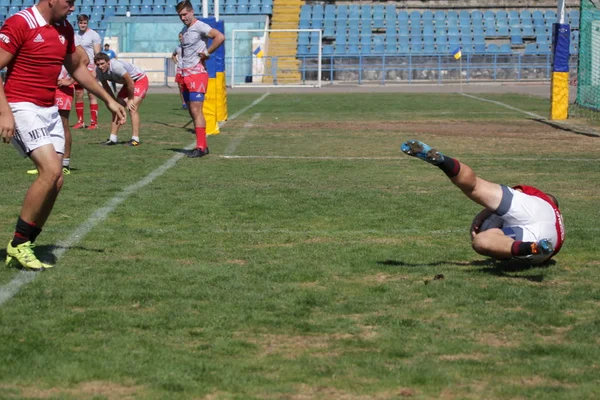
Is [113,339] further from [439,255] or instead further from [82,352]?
[439,255]

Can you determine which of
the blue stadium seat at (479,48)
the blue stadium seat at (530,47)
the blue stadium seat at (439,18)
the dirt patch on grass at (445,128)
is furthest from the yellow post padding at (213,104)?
the blue stadium seat at (439,18)

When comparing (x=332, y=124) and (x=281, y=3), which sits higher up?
(x=281, y=3)

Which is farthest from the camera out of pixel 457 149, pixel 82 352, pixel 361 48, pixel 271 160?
pixel 361 48

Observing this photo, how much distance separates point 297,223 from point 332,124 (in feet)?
40.8

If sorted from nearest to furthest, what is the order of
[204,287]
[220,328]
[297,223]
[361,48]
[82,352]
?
[82,352] → [220,328] → [204,287] → [297,223] → [361,48]

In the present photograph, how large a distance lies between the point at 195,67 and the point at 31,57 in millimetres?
7530

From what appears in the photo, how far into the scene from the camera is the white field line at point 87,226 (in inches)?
247

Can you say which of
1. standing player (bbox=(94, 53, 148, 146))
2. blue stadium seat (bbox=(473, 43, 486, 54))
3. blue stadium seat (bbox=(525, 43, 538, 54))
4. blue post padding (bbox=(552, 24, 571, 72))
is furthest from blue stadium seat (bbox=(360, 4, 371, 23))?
standing player (bbox=(94, 53, 148, 146))

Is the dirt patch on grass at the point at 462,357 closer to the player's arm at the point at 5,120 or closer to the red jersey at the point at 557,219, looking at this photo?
the red jersey at the point at 557,219

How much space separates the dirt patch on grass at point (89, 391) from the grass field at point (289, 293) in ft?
0.04

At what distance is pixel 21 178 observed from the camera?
38.8 feet

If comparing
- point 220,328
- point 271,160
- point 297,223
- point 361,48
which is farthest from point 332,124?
point 361,48

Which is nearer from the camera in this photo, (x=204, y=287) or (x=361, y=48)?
(x=204, y=287)

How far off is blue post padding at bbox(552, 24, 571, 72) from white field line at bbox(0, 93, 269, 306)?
11348mm
